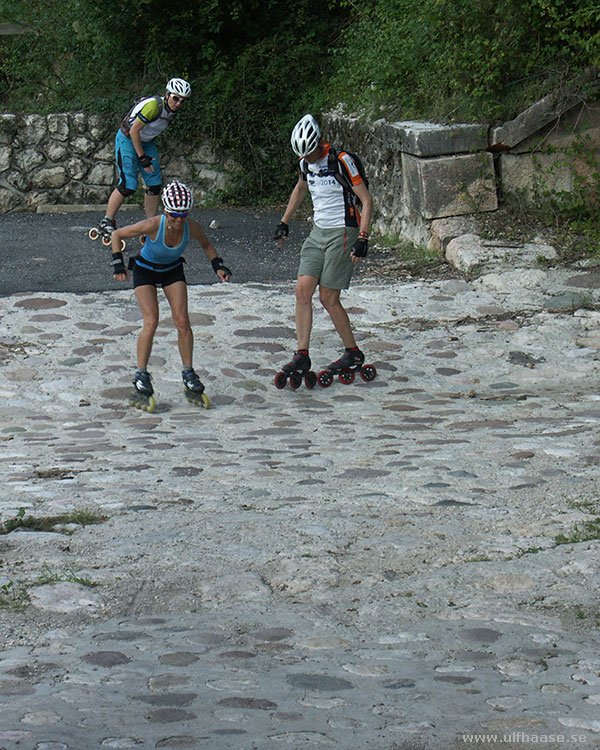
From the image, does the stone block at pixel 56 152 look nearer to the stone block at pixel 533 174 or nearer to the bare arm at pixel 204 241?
the stone block at pixel 533 174

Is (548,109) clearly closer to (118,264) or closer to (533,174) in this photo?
(533,174)

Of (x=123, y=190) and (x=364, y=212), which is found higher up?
(x=123, y=190)

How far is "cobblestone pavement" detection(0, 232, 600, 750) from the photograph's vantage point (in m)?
2.41

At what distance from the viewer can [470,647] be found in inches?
114

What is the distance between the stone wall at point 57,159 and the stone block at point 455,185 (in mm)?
5254

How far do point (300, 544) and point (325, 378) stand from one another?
12.3ft

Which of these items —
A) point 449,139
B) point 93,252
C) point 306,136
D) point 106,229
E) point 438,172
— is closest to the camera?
point 306,136

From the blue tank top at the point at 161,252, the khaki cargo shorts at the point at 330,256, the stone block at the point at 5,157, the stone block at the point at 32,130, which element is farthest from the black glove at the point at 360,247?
the stone block at the point at 5,157

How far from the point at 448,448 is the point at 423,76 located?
679 centimetres

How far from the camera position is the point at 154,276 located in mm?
7145

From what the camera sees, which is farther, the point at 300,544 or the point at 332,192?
the point at 332,192

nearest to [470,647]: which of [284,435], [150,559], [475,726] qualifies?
[475,726]

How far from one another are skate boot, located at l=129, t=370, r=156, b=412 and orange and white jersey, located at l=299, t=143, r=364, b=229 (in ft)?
5.78

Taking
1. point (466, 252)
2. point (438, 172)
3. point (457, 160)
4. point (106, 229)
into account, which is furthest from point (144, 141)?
point (466, 252)
